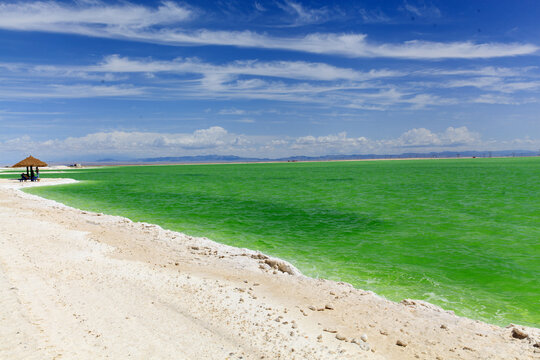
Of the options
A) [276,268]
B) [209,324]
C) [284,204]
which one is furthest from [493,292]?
[284,204]

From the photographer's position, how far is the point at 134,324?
799cm

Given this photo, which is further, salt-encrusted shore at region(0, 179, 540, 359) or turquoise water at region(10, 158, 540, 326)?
turquoise water at region(10, 158, 540, 326)

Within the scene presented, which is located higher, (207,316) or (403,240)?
(207,316)

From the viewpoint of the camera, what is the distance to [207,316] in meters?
8.55

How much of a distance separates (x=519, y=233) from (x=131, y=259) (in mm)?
20816

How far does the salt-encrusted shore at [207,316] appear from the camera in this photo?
7074mm

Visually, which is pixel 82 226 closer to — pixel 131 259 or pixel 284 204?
pixel 131 259

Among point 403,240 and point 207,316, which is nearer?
point 207,316

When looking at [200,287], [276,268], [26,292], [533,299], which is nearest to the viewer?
[26,292]

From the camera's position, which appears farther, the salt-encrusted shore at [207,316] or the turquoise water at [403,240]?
the turquoise water at [403,240]

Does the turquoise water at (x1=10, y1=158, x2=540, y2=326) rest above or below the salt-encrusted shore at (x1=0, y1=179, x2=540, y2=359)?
below

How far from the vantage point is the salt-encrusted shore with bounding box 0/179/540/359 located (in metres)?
7.07

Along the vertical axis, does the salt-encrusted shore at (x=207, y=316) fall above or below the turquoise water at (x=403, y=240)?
above

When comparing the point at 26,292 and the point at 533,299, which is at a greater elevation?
the point at 26,292
